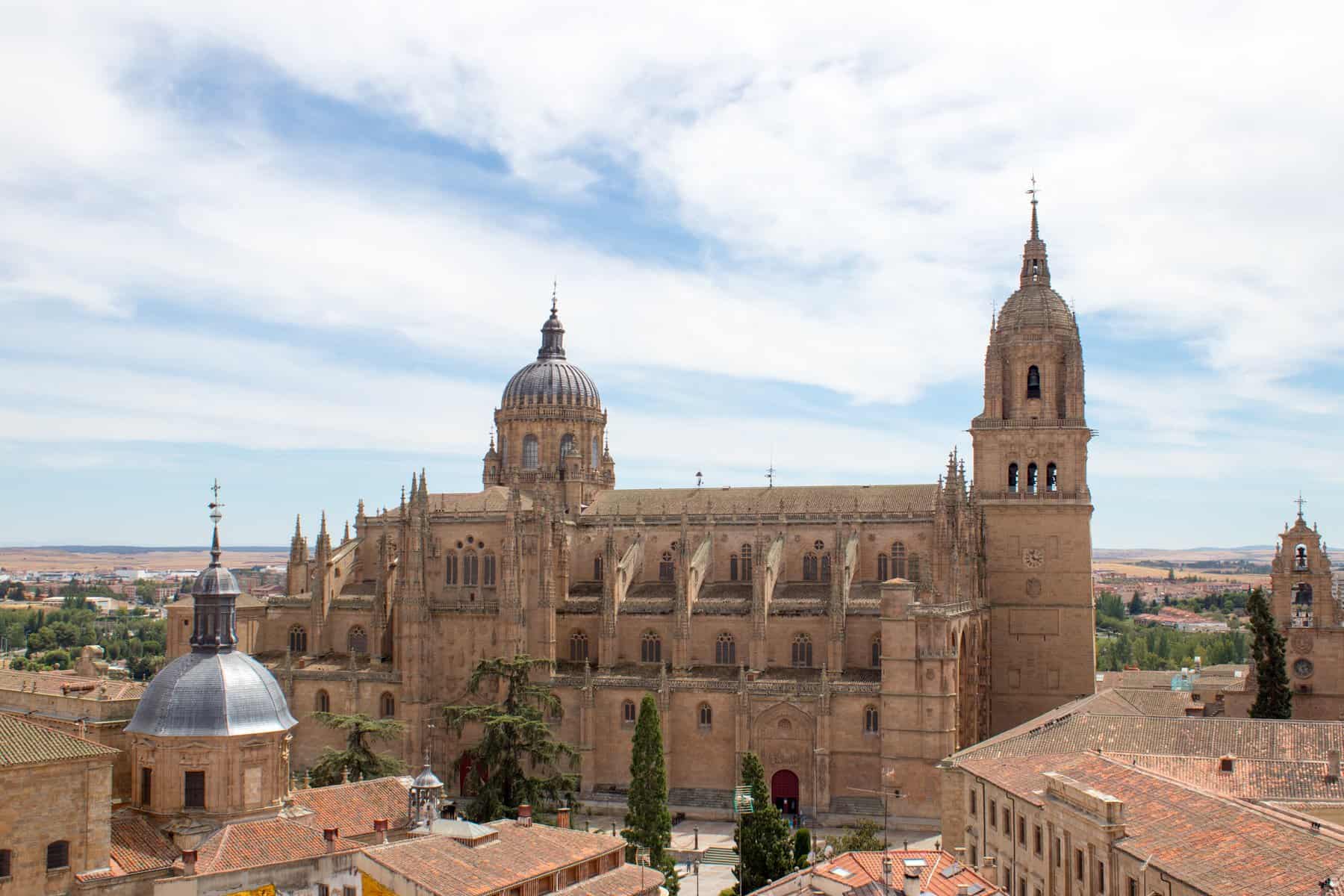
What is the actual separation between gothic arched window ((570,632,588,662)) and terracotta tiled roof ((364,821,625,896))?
29436 millimetres

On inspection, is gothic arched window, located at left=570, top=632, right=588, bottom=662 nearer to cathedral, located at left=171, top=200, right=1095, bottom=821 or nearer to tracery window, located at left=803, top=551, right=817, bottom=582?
cathedral, located at left=171, top=200, right=1095, bottom=821

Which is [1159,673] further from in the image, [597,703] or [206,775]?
[206,775]

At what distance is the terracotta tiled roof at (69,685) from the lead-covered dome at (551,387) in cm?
3460

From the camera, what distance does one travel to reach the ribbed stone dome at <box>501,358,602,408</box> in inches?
3406

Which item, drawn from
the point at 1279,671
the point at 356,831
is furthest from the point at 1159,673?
the point at 356,831

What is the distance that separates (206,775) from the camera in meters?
40.2

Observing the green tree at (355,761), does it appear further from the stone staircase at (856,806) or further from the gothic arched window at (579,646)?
the stone staircase at (856,806)

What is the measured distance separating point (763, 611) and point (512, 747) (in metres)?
16.5

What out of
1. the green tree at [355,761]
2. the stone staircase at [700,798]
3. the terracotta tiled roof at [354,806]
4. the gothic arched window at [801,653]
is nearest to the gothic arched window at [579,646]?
the stone staircase at [700,798]

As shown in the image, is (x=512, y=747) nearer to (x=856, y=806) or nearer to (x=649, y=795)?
(x=649, y=795)

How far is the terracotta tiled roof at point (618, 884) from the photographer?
37.8 metres

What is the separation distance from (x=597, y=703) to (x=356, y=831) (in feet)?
84.4

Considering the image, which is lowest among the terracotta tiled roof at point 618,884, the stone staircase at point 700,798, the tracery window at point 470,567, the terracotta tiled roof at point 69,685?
the stone staircase at point 700,798

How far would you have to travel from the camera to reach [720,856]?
56.2 metres
